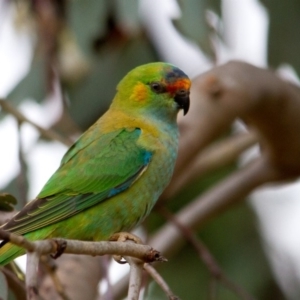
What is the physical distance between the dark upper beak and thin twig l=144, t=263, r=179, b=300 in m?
1.01

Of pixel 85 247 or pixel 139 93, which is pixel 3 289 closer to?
pixel 85 247

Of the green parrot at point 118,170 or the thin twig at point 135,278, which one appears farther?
the green parrot at point 118,170

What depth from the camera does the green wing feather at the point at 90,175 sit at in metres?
2.98

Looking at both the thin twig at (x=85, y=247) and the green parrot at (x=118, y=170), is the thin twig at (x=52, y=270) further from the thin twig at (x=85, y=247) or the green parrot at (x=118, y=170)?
the thin twig at (x=85, y=247)

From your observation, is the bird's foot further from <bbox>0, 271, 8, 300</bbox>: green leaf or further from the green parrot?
<bbox>0, 271, 8, 300</bbox>: green leaf

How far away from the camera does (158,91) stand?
3385 mm

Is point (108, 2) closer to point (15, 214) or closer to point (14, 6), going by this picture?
point (14, 6)

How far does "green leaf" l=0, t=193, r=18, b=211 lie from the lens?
2639mm

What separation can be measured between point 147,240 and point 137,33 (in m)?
1.19

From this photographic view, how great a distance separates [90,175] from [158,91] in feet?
1.60

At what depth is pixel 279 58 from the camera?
14.2 ft

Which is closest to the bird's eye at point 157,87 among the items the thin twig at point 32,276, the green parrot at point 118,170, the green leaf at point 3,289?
the green parrot at point 118,170

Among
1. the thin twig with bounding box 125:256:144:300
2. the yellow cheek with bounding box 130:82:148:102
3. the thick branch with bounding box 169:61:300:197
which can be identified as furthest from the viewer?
the thick branch with bounding box 169:61:300:197

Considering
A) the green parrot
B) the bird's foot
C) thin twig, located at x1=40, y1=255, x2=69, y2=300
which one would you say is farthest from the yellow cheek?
thin twig, located at x1=40, y1=255, x2=69, y2=300
